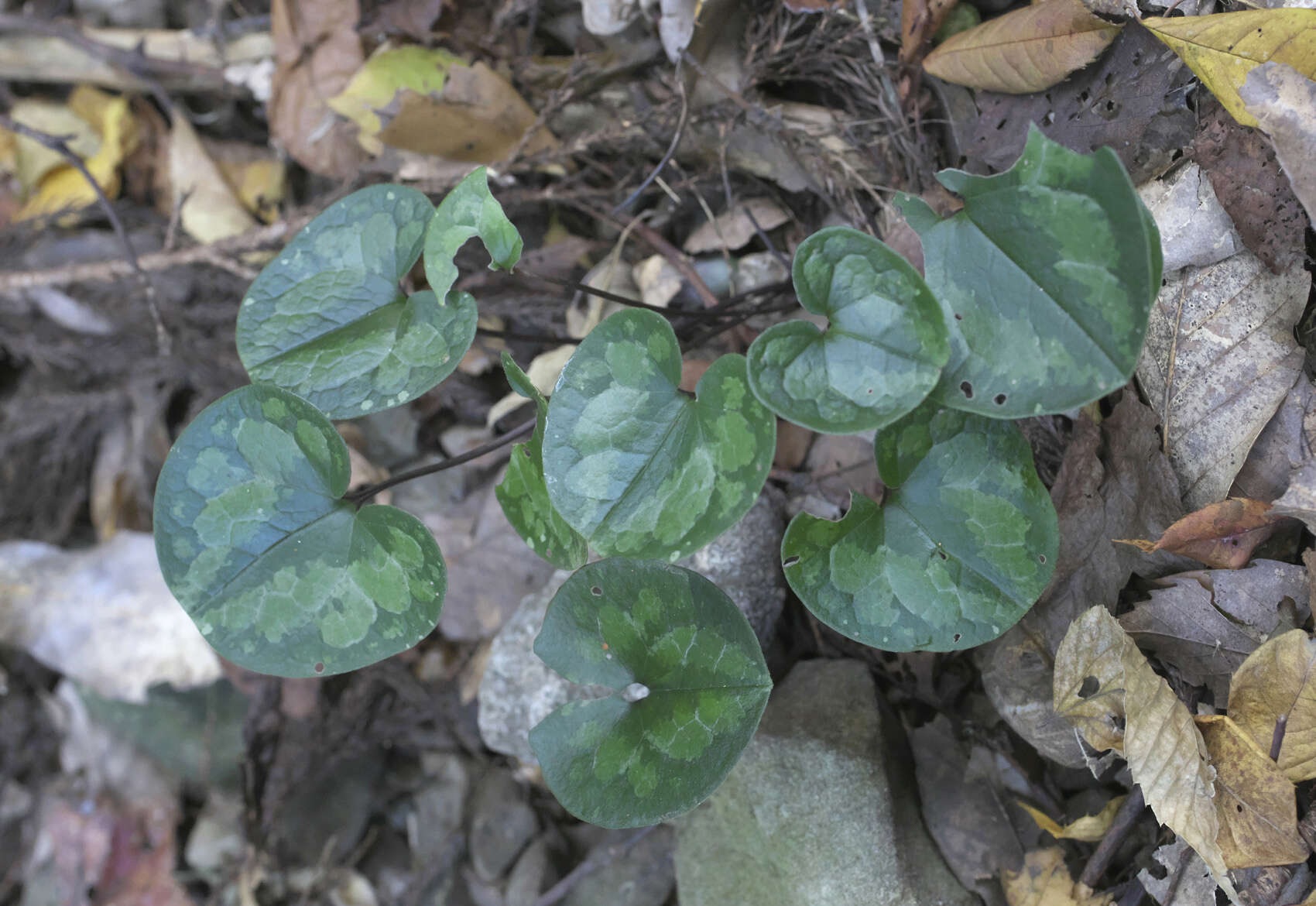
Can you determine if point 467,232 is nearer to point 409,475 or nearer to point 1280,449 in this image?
point 409,475

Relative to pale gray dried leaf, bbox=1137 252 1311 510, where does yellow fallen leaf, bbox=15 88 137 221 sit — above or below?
below

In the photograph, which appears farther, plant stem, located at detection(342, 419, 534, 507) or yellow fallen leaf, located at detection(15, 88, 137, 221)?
yellow fallen leaf, located at detection(15, 88, 137, 221)

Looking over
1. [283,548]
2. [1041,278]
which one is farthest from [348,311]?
[1041,278]

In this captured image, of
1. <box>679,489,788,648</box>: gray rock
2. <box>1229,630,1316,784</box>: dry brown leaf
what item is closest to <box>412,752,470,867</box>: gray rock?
<box>679,489,788,648</box>: gray rock

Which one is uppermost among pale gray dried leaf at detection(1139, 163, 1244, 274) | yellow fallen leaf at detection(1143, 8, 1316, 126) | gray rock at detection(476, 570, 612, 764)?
yellow fallen leaf at detection(1143, 8, 1316, 126)

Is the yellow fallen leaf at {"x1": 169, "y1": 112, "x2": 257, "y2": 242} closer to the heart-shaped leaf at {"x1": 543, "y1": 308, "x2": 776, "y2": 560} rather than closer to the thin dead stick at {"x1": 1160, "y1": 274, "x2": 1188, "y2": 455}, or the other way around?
the heart-shaped leaf at {"x1": 543, "y1": 308, "x2": 776, "y2": 560}

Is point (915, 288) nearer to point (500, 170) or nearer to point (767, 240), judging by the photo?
point (767, 240)
